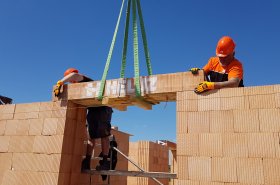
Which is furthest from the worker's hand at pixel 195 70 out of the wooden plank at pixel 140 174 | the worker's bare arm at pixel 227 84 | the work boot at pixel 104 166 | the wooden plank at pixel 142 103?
the work boot at pixel 104 166

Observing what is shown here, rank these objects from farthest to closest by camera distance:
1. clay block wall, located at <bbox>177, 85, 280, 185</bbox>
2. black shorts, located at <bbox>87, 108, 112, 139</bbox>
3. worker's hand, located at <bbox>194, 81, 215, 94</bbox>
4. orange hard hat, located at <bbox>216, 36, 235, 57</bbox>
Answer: black shorts, located at <bbox>87, 108, 112, 139</bbox> → orange hard hat, located at <bbox>216, 36, 235, 57</bbox> → worker's hand, located at <bbox>194, 81, 215, 94</bbox> → clay block wall, located at <bbox>177, 85, 280, 185</bbox>

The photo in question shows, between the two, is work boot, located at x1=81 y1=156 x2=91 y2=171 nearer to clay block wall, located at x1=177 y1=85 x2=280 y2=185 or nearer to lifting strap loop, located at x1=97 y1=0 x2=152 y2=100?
lifting strap loop, located at x1=97 y1=0 x2=152 y2=100

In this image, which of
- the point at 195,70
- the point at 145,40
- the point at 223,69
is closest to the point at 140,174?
the point at 195,70

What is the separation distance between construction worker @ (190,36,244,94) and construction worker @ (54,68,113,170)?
2407mm

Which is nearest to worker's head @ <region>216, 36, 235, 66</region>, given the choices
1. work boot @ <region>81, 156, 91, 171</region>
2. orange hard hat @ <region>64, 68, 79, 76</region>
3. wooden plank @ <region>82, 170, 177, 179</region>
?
wooden plank @ <region>82, 170, 177, 179</region>

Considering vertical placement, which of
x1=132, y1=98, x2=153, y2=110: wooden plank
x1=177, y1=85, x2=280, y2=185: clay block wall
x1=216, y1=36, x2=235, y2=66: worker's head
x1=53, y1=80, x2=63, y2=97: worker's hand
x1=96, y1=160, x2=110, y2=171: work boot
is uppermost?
x1=216, y1=36, x2=235, y2=66: worker's head

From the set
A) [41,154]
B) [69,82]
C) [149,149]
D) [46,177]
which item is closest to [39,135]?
[41,154]

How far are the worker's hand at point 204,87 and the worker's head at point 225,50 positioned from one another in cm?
74

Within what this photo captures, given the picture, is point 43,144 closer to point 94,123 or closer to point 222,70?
point 94,123

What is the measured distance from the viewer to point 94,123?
18.5 feet

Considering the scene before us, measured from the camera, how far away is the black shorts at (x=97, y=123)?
5.58 metres

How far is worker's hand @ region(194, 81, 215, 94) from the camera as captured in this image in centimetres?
382

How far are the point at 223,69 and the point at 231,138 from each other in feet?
4.11

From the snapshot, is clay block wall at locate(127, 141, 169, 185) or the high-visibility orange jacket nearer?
the high-visibility orange jacket
